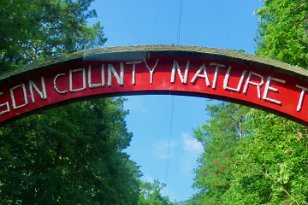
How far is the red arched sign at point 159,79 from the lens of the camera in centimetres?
638

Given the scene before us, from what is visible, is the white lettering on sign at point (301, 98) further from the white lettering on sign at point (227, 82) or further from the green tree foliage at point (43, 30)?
the green tree foliage at point (43, 30)

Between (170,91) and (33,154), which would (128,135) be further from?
(170,91)

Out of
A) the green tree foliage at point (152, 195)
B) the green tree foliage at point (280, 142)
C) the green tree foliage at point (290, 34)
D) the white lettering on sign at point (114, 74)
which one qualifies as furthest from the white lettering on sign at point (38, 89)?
the green tree foliage at point (152, 195)

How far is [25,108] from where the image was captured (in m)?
6.69

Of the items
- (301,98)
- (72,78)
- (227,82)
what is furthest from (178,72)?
(301,98)

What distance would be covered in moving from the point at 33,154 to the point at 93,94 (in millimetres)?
19334

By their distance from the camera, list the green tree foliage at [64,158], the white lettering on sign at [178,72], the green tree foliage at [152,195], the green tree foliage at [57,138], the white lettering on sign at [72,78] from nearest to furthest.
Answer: the white lettering on sign at [178,72], the white lettering on sign at [72,78], the green tree foliage at [57,138], the green tree foliage at [64,158], the green tree foliage at [152,195]

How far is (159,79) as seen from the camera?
6566 millimetres

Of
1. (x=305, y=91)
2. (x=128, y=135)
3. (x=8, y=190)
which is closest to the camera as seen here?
(x=305, y=91)

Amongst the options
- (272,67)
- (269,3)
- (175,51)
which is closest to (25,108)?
(175,51)

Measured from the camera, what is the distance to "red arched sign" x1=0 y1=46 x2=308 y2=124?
6379mm

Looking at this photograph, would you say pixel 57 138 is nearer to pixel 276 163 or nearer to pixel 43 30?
pixel 43 30

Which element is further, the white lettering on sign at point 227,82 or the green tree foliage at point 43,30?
the green tree foliage at point 43,30

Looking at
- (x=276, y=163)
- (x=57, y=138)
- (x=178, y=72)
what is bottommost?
(x=178, y=72)
